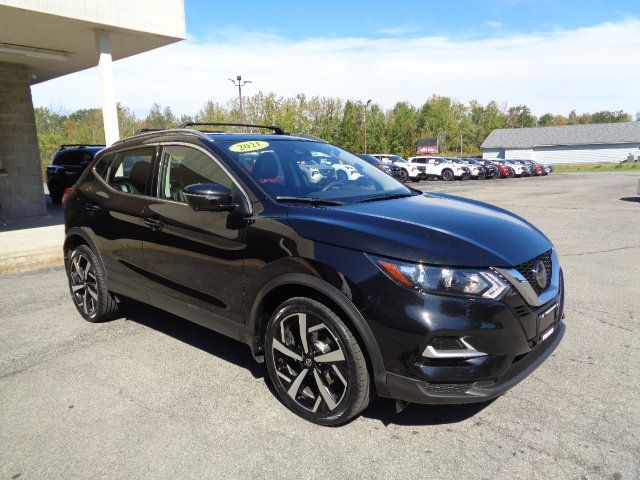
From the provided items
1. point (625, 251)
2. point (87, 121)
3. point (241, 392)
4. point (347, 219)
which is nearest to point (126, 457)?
point (241, 392)

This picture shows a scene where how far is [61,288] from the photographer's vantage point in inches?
245

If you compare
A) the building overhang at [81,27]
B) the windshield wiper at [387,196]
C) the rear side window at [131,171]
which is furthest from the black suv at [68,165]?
the windshield wiper at [387,196]

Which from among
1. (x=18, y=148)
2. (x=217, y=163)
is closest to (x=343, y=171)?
(x=217, y=163)

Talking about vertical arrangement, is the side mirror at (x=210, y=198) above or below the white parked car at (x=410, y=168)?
above

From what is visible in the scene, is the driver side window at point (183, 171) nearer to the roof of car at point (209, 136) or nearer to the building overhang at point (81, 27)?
the roof of car at point (209, 136)

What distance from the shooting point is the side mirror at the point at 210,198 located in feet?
10.0

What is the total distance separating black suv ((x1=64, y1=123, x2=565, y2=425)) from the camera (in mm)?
2498

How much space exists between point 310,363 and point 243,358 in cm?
115

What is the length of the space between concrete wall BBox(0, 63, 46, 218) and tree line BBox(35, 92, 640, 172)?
2456 centimetres

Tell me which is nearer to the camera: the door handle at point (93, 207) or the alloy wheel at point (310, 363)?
the alloy wheel at point (310, 363)

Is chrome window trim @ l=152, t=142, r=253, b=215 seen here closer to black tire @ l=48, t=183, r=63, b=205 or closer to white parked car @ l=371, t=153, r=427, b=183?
black tire @ l=48, t=183, r=63, b=205

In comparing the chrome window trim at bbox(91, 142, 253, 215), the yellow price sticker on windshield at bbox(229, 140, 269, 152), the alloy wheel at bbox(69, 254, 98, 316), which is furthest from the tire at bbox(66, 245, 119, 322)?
the yellow price sticker on windshield at bbox(229, 140, 269, 152)

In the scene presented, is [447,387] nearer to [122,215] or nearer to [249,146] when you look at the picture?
[249,146]

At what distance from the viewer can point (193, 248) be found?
3477mm
